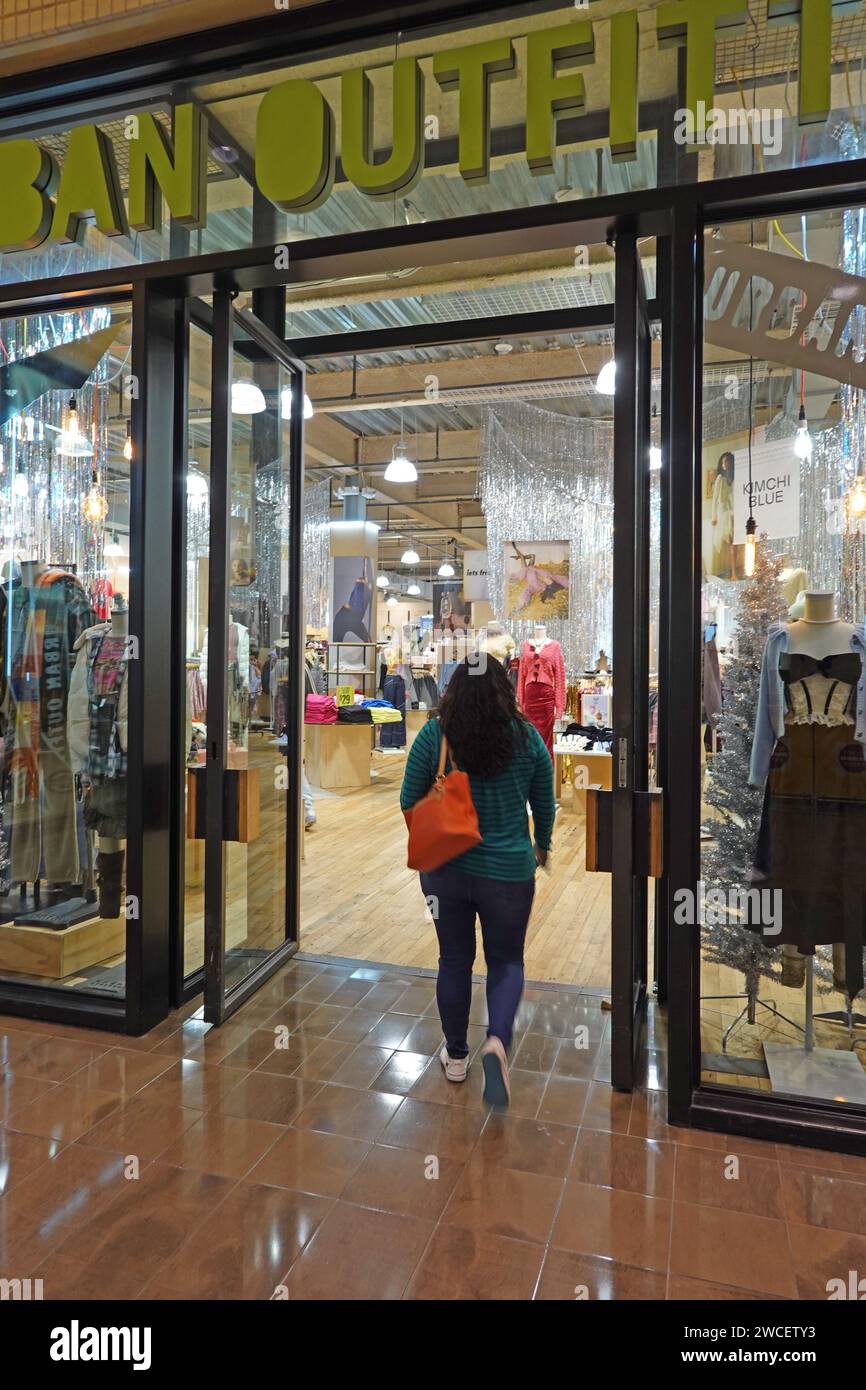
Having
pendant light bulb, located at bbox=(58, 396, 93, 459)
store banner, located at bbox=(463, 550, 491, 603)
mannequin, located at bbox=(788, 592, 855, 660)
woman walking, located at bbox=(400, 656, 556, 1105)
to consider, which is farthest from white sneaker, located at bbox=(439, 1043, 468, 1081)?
store banner, located at bbox=(463, 550, 491, 603)

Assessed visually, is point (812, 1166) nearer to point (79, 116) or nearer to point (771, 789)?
point (771, 789)

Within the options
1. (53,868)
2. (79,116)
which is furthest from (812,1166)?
(79,116)

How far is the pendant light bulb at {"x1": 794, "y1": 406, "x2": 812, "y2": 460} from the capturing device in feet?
8.98

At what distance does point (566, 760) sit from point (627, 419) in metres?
5.21

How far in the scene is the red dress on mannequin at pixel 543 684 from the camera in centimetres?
747

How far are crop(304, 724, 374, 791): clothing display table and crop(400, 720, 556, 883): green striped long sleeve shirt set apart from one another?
6844mm

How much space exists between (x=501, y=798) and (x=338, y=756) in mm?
7062

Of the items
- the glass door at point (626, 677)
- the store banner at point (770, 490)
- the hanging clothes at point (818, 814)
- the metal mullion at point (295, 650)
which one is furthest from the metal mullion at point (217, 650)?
the hanging clothes at point (818, 814)

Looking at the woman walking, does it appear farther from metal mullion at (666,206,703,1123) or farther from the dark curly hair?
metal mullion at (666,206,703,1123)

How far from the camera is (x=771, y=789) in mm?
2752

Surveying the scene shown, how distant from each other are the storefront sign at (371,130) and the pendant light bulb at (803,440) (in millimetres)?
898

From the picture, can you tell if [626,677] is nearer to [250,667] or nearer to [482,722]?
[482,722]

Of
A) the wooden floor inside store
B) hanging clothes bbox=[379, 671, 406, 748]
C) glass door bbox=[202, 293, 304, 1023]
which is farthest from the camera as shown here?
hanging clothes bbox=[379, 671, 406, 748]
